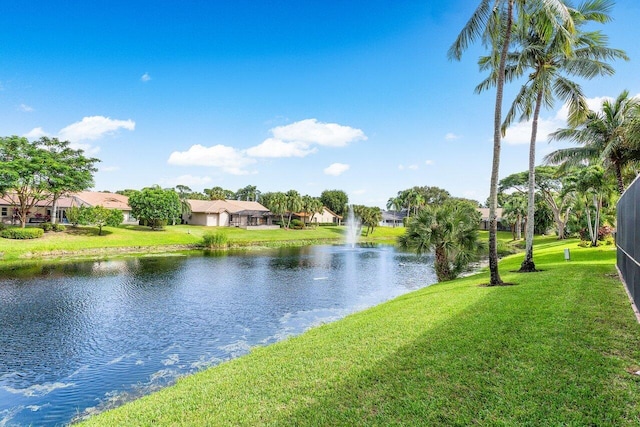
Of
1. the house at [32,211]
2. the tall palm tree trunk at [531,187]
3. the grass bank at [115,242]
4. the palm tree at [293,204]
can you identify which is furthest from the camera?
the palm tree at [293,204]

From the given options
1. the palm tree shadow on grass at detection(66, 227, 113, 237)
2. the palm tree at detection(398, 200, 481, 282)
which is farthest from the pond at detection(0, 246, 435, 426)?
the palm tree shadow on grass at detection(66, 227, 113, 237)

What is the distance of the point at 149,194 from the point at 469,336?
55.6 meters

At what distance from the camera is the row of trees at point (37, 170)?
133 ft

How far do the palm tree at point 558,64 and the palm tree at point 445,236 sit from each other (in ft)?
11.2

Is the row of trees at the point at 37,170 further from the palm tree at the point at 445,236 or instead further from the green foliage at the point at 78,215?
the palm tree at the point at 445,236

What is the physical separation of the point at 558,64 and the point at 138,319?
21622 millimetres

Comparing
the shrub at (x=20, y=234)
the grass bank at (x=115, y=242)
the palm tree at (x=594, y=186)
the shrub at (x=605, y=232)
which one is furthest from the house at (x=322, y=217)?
the palm tree at (x=594, y=186)

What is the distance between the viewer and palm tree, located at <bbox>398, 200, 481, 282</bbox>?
66.2 feet

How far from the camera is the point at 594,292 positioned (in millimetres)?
11086

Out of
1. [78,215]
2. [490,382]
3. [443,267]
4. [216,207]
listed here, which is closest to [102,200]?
[216,207]

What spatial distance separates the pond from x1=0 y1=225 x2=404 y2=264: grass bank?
8156 mm

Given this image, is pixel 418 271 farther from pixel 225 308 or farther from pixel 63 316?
pixel 63 316

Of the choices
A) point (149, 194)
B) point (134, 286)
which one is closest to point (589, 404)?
point (134, 286)

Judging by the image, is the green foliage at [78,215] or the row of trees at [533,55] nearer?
the row of trees at [533,55]
